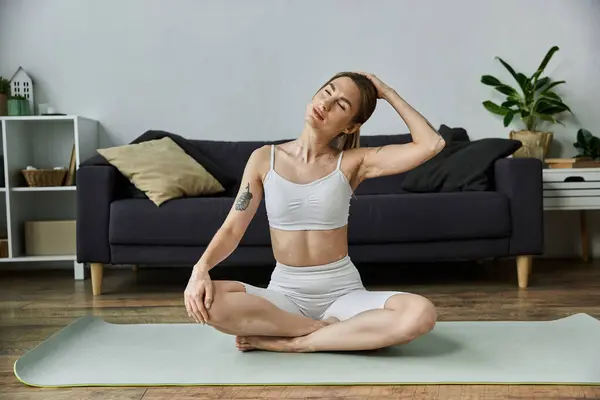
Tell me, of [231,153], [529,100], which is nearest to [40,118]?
[231,153]

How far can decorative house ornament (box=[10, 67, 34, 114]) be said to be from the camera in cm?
455

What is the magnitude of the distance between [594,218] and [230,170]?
7.48ft

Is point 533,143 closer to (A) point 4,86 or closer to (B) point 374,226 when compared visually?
(B) point 374,226

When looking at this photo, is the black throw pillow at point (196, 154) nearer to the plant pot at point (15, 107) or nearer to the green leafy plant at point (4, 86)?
the plant pot at point (15, 107)

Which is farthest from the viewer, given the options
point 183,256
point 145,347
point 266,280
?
point 266,280

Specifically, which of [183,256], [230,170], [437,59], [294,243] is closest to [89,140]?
[230,170]

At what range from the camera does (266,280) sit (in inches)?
162

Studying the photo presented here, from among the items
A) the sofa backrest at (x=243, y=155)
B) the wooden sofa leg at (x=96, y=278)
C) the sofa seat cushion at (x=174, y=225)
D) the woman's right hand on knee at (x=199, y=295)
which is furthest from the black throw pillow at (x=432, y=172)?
the woman's right hand on knee at (x=199, y=295)

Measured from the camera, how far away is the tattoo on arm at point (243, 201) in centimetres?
227

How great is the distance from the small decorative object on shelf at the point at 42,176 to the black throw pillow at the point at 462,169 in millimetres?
1944

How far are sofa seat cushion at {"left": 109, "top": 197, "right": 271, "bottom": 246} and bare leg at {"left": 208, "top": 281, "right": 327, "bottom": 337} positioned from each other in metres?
1.42

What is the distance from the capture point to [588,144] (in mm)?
4484

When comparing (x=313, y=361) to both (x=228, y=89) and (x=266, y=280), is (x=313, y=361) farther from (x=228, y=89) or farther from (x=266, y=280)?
(x=228, y=89)

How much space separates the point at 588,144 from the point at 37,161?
130 inches
